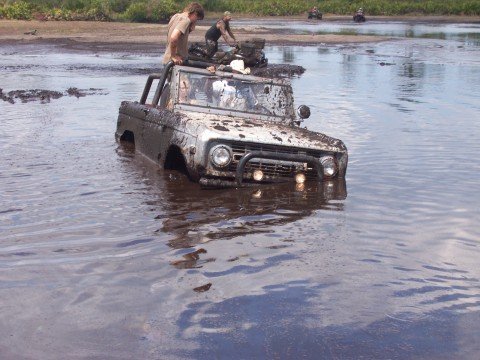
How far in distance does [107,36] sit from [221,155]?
101 feet

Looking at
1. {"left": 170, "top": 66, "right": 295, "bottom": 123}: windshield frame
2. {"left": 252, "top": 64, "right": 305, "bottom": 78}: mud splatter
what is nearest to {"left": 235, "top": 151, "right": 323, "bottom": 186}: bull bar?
{"left": 170, "top": 66, "right": 295, "bottom": 123}: windshield frame

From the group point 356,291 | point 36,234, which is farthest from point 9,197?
point 356,291

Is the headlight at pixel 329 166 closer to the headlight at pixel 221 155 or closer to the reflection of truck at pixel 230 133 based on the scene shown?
the reflection of truck at pixel 230 133

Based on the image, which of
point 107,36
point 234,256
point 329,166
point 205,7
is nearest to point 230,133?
point 329,166

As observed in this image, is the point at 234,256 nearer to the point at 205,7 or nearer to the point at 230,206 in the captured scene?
the point at 230,206

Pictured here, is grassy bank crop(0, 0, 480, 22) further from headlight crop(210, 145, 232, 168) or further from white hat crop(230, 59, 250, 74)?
headlight crop(210, 145, 232, 168)

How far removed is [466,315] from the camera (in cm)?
515

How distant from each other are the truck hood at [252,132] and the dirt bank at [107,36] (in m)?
23.5

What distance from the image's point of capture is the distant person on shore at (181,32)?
10.3 m

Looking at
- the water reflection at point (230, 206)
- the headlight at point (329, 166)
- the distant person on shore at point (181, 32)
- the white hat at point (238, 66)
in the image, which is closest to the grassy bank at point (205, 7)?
the distant person on shore at point (181, 32)

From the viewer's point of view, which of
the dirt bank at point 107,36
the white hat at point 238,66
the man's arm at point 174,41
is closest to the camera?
the white hat at point 238,66

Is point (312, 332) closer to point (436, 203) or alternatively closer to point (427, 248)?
point (427, 248)

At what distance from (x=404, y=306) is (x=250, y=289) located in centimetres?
99

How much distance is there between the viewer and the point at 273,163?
8.34 m
